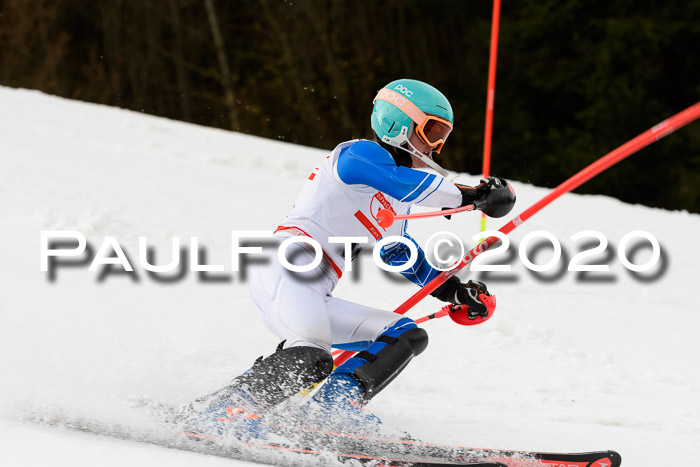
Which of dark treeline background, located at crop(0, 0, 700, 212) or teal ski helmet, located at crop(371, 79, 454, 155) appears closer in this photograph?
teal ski helmet, located at crop(371, 79, 454, 155)

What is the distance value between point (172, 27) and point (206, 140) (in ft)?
32.5

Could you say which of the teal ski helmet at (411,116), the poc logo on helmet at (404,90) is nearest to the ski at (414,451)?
the teal ski helmet at (411,116)

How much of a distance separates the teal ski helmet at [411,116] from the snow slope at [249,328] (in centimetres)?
132

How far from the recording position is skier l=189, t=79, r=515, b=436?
3.15 meters

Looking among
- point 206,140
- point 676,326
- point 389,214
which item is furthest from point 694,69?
point 389,214

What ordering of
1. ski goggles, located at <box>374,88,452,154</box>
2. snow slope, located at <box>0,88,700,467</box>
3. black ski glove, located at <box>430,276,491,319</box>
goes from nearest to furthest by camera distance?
ski goggles, located at <box>374,88,452,154</box>
black ski glove, located at <box>430,276,491,319</box>
snow slope, located at <box>0,88,700,467</box>

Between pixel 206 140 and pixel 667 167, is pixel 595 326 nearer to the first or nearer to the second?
pixel 206 140

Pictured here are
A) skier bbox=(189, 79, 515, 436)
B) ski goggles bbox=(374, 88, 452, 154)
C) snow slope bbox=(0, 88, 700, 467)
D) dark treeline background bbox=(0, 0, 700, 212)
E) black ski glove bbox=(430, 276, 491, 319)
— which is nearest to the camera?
skier bbox=(189, 79, 515, 436)

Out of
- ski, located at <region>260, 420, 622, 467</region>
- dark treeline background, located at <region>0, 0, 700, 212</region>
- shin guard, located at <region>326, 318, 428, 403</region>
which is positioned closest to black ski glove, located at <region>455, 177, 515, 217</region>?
shin guard, located at <region>326, 318, 428, 403</region>

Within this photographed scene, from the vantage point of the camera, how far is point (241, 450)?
123 inches

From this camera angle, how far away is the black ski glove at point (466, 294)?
11.4 ft

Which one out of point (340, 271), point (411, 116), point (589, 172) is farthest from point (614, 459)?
point (411, 116)

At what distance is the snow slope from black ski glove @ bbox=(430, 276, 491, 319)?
599 mm

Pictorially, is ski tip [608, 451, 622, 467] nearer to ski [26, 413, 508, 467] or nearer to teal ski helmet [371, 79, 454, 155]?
ski [26, 413, 508, 467]
